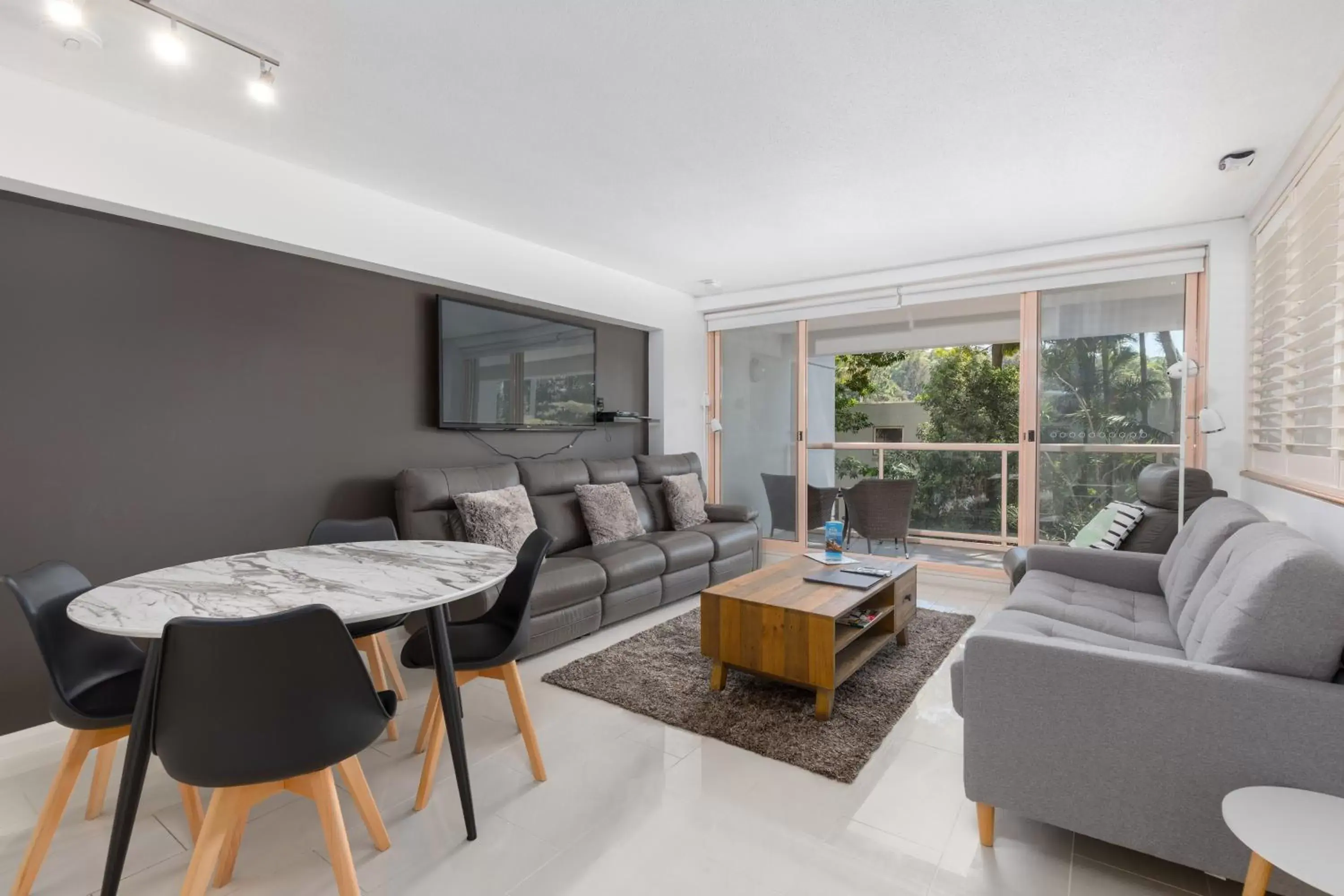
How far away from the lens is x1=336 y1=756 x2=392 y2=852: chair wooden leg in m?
1.71

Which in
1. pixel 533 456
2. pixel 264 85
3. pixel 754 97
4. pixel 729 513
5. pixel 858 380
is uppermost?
pixel 754 97

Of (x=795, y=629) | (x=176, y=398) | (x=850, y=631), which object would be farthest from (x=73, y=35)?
(x=850, y=631)

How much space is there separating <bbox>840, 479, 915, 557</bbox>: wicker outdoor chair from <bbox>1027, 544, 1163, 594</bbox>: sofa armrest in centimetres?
200

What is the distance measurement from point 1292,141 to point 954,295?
217cm

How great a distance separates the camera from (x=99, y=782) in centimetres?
202

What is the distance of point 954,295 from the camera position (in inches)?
195

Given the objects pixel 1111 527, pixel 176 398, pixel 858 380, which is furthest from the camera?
pixel 858 380

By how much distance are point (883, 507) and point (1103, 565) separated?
7.30 ft

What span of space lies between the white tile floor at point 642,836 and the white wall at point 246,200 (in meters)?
2.22

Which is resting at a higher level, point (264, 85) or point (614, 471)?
point (264, 85)

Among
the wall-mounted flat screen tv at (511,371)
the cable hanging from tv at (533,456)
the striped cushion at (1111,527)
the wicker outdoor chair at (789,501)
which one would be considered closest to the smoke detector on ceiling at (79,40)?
the wall-mounted flat screen tv at (511,371)

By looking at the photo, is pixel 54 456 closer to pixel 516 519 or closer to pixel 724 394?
pixel 516 519

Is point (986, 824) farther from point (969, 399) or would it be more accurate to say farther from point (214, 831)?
point (969, 399)

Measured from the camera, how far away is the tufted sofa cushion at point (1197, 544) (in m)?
2.34
